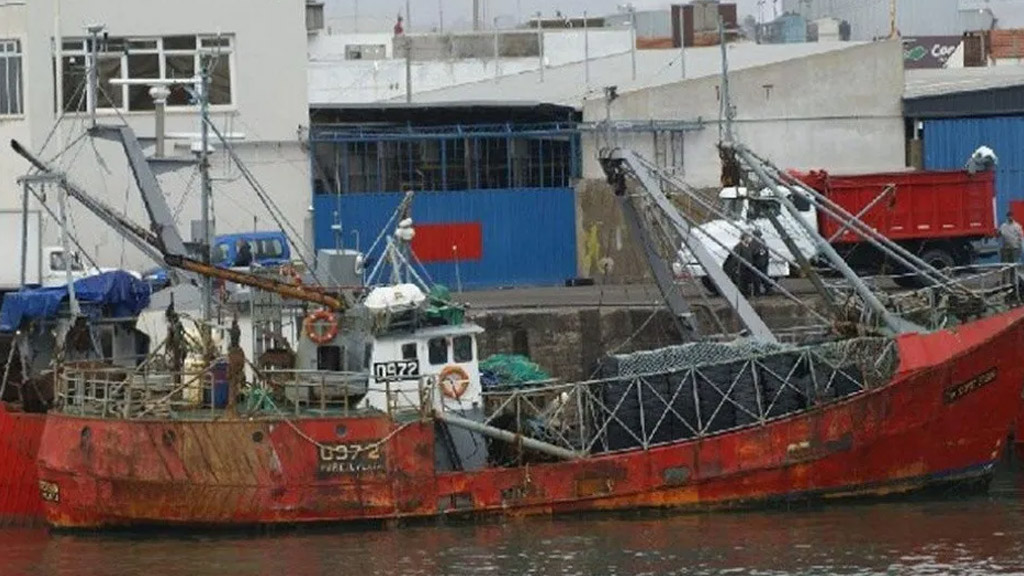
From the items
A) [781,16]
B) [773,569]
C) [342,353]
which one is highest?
[781,16]

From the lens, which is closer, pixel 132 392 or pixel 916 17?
pixel 132 392

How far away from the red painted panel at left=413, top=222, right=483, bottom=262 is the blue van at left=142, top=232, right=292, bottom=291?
334cm

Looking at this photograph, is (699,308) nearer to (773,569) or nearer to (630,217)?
(630,217)

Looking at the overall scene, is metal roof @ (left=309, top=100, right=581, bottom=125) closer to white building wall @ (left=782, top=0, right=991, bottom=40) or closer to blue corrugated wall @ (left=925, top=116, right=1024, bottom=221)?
blue corrugated wall @ (left=925, top=116, right=1024, bottom=221)

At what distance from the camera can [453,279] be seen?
43.2 metres

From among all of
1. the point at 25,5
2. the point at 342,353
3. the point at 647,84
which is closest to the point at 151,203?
the point at 342,353

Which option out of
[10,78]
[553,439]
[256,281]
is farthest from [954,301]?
[10,78]

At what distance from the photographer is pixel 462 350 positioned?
29891 mm

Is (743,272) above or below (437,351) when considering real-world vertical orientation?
above

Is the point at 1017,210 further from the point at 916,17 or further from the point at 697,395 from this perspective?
the point at 916,17

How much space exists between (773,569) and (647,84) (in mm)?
21511

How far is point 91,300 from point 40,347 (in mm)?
973

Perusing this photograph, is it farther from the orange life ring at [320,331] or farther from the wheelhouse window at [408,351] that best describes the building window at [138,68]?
the wheelhouse window at [408,351]

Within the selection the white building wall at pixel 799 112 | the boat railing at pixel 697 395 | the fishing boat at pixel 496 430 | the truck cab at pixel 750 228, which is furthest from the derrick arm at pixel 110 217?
the white building wall at pixel 799 112
